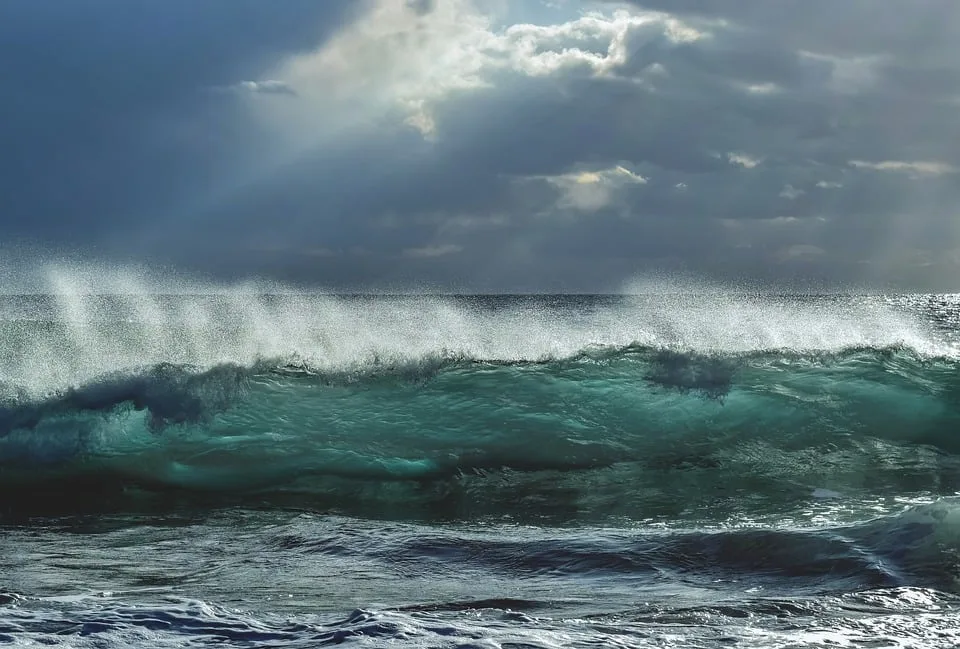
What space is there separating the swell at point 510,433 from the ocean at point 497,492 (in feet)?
0.18

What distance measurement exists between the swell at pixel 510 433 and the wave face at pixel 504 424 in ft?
0.14

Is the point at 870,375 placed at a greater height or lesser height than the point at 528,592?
greater

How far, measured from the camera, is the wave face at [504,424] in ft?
33.3

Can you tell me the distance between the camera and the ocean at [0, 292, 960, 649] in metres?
5.08

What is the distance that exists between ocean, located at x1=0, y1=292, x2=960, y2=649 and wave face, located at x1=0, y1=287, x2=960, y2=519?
6 centimetres

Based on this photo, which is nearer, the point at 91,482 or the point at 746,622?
the point at 746,622

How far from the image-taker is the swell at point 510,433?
33.3 ft

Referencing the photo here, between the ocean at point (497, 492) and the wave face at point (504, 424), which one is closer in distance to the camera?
the ocean at point (497, 492)

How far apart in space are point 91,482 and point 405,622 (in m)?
7.42

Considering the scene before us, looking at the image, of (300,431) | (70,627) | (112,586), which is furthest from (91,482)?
(70,627)

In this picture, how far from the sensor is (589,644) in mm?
4516

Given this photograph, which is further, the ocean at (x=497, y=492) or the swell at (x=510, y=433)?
the swell at (x=510, y=433)

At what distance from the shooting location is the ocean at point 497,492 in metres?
5.08

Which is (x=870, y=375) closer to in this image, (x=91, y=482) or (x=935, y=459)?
(x=935, y=459)
